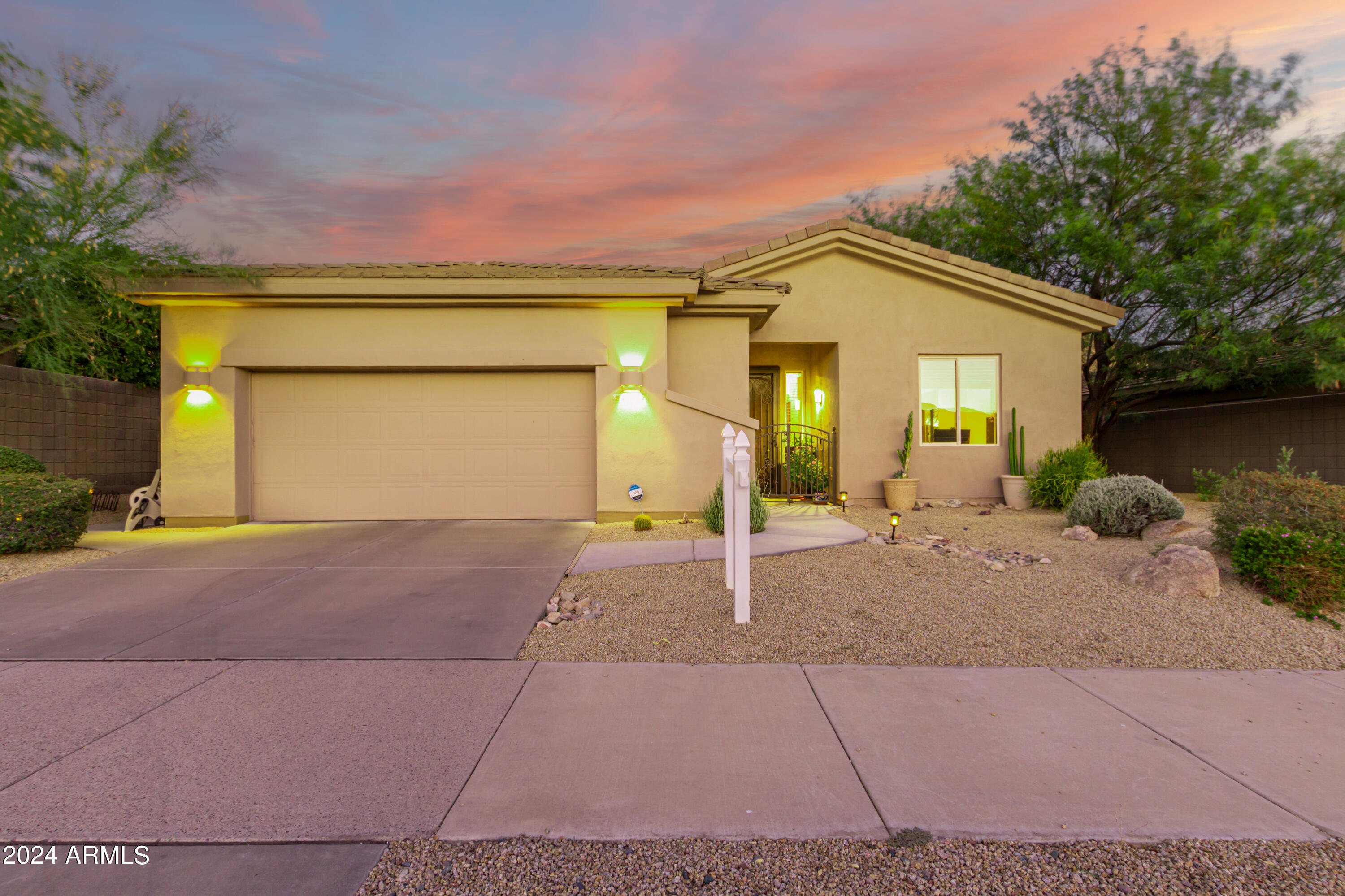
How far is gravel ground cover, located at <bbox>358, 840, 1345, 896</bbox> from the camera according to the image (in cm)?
199

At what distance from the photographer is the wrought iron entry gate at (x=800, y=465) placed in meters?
11.4

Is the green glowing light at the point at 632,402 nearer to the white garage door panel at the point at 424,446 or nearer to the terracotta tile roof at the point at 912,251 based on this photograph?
the white garage door panel at the point at 424,446

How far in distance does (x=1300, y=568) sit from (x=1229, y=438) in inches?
461

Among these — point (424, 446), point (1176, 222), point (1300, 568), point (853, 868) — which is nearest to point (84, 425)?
point (424, 446)

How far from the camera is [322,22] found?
906 centimetres

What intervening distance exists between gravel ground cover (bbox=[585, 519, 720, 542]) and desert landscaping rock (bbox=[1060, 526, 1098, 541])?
170 inches

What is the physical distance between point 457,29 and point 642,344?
553cm

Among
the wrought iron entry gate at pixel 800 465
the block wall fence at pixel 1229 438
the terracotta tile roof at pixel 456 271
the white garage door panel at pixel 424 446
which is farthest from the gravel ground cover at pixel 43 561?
the block wall fence at pixel 1229 438

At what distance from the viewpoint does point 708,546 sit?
7031 mm

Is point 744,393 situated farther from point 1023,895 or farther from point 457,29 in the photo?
point 1023,895

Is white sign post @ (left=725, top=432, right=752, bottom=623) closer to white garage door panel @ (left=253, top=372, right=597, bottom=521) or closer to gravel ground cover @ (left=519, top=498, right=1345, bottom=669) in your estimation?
gravel ground cover @ (left=519, top=498, right=1345, bottom=669)

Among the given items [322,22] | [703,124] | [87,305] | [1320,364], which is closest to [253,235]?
[87,305]

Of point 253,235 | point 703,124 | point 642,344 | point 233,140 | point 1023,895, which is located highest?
point 703,124

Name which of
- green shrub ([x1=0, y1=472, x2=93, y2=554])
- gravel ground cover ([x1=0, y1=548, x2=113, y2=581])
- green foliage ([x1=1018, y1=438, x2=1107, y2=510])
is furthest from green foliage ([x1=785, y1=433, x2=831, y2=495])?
green shrub ([x1=0, y1=472, x2=93, y2=554])
